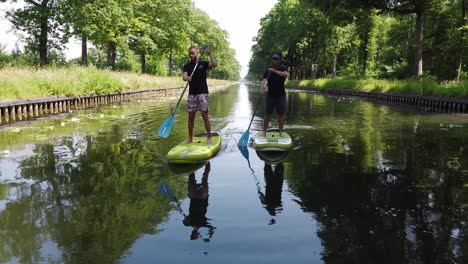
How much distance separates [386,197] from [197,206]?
2.98 m

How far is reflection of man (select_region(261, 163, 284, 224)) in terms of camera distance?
589 centimetres

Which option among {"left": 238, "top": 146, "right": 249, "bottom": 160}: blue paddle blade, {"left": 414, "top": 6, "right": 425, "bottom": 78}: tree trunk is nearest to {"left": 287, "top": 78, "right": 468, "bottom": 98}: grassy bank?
{"left": 414, "top": 6, "right": 425, "bottom": 78}: tree trunk

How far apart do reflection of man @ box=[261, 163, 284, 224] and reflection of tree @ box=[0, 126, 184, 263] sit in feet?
5.02

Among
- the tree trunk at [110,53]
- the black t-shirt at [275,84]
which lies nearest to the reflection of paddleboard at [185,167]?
the black t-shirt at [275,84]

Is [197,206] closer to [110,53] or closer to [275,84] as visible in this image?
[275,84]

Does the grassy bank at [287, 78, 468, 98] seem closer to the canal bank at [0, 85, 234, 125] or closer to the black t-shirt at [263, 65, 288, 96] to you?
the black t-shirt at [263, 65, 288, 96]

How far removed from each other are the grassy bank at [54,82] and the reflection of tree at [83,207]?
9431 mm

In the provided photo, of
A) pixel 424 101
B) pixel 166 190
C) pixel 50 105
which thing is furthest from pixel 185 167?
pixel 424 101

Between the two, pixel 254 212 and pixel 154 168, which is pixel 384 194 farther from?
pixel 154 168

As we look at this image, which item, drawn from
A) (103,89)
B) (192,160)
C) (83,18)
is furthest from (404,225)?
(83,18)

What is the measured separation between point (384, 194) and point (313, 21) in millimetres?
58735

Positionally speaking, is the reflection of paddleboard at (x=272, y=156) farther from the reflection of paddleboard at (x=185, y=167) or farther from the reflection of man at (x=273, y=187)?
the reflection of paddleboard at (x=185, y=167)

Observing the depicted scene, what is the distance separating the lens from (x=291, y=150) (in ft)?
33.5

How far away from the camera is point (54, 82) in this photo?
66.2 feet
